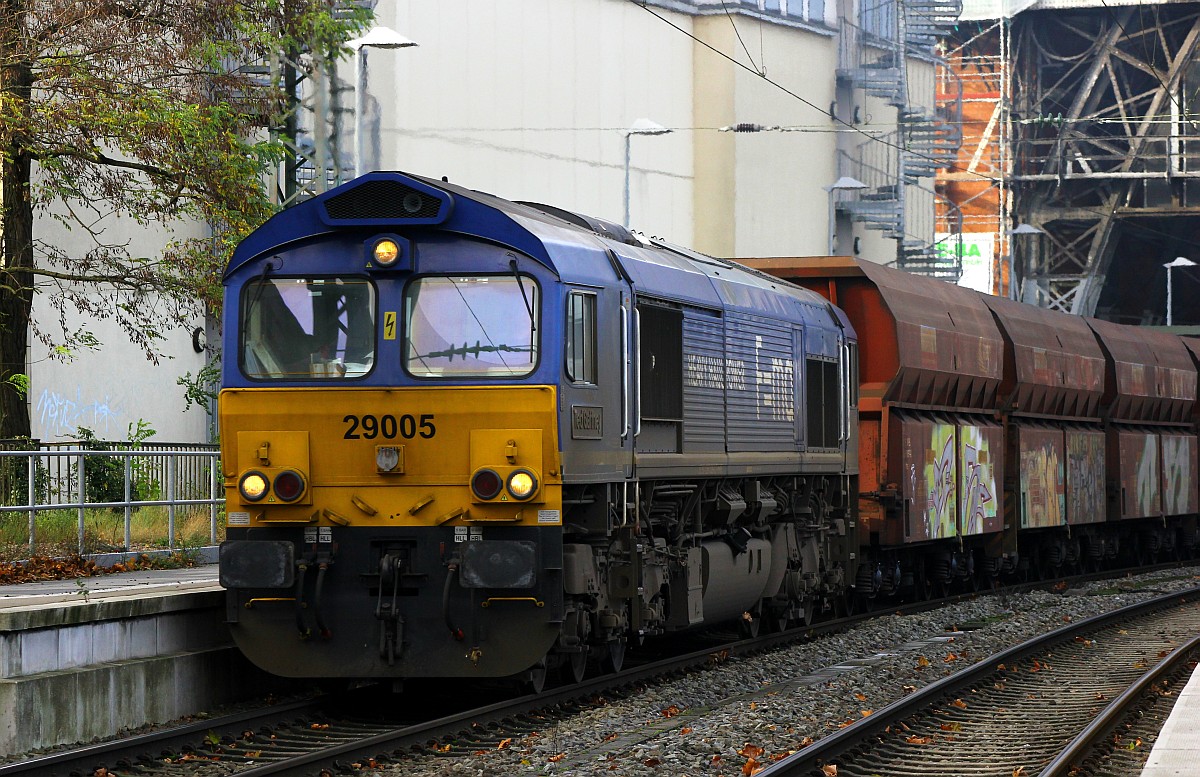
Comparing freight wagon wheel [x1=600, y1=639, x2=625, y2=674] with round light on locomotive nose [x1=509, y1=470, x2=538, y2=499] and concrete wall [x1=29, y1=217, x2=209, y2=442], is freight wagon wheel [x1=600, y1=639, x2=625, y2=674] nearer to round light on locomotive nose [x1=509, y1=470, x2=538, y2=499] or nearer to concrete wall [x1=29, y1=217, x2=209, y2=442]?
round light on locomotive nose [x1=509, y1=470, x2=538, y2=499]

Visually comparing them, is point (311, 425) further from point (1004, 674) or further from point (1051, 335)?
point (1051, 335)

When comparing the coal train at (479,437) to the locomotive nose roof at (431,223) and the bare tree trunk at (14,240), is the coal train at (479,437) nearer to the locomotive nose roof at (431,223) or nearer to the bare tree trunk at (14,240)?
the locomotive nose roof at (431,223)

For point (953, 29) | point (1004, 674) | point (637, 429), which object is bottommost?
point (1004, 674)

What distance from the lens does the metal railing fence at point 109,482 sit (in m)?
17.0

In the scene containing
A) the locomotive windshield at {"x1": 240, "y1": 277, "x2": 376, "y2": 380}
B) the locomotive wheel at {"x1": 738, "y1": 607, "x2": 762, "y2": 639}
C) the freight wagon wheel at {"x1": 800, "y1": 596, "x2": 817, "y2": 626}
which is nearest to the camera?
the locomotive windshield at {"x1": 240, "y1": 277, "x2": 376, "y2": 380}

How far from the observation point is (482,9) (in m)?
47.4

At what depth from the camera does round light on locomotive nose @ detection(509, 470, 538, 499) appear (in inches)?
473

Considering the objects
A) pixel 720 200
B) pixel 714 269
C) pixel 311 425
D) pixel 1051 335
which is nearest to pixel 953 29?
pixel 720 200

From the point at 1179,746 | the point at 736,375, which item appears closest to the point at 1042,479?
the point at 736,375

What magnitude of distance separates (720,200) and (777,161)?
10.9ft

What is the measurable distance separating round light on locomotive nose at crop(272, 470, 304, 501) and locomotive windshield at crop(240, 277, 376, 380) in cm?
73

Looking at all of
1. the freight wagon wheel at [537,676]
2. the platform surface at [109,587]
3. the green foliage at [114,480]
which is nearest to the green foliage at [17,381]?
the green foliage at [114,480]

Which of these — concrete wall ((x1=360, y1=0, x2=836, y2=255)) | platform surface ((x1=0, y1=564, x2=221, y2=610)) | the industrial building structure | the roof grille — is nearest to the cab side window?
the roof grille

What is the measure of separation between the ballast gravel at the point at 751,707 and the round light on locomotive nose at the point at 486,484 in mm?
1655
